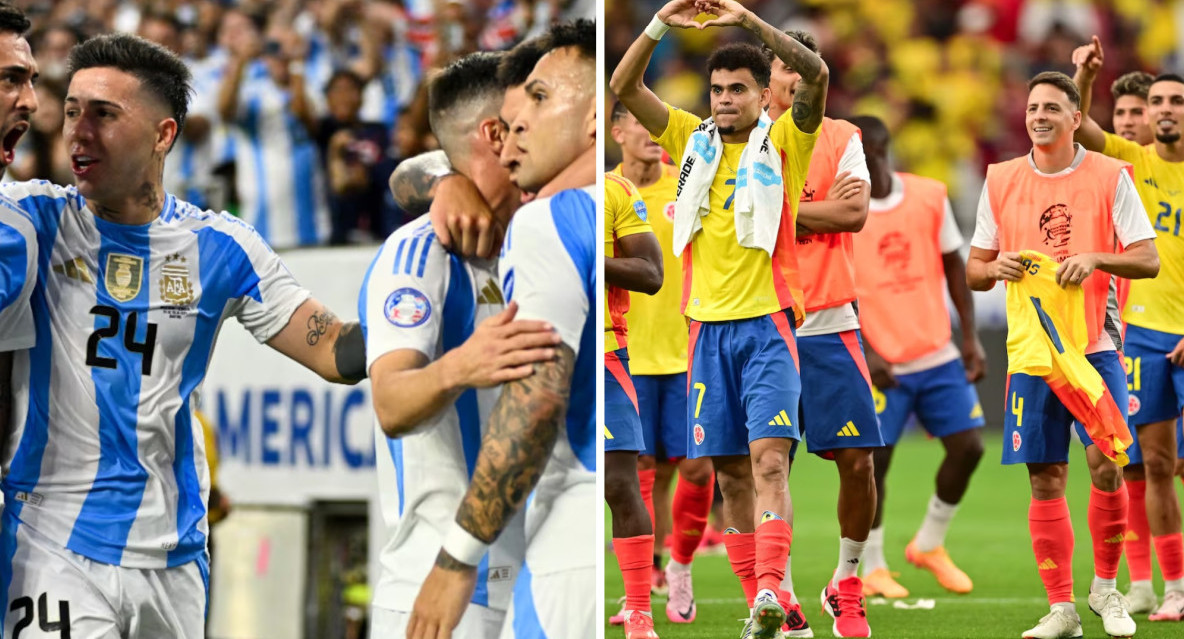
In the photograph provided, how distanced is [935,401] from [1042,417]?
100cm

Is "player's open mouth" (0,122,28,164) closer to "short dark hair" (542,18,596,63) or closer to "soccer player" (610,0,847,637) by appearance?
"short dark hair" (542,18,596,63)

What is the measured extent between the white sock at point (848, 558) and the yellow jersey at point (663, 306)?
1.79 ft

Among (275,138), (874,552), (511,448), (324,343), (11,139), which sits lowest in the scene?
(874,552)

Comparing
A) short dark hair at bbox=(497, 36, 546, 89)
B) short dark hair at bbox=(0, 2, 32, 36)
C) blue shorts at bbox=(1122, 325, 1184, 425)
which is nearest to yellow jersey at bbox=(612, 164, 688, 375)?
short dark hair at bbox=(497, 36, 546, 89)

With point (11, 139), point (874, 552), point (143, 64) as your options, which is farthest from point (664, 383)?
point (11, 139)

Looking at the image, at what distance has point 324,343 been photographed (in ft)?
9.09

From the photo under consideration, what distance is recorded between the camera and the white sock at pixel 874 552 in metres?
3.12

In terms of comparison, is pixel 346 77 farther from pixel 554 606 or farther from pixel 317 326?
pixel 554 606

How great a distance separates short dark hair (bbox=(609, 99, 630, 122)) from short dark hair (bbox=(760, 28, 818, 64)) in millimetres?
316

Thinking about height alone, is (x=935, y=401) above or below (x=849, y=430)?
above

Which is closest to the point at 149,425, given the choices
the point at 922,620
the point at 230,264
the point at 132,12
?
the point at 230,264

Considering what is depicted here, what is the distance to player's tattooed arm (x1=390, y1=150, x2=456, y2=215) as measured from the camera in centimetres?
277

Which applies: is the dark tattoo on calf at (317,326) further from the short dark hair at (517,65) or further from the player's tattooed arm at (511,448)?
the short dark hair at (517,65)

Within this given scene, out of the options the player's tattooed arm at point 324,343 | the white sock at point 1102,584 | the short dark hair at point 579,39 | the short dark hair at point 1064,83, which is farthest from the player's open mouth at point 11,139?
the white sock at point 1102,584
